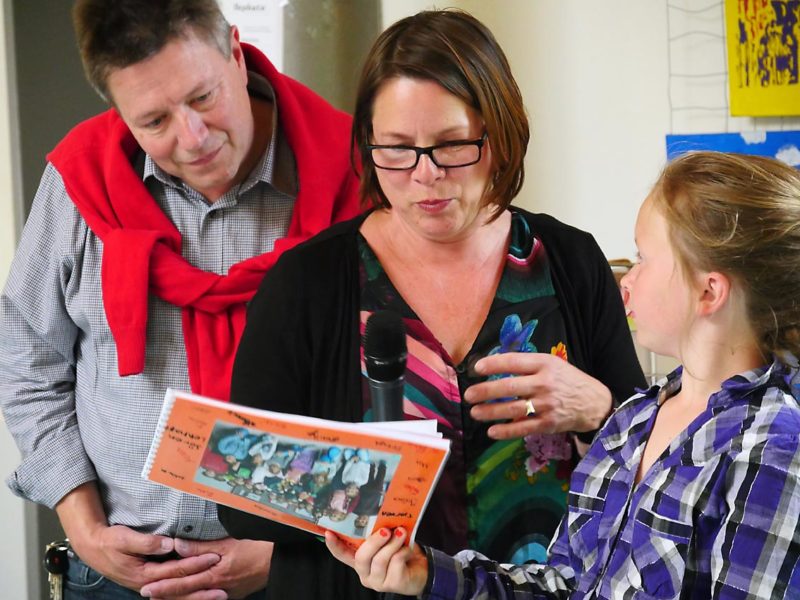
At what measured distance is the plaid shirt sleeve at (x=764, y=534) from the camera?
0.98m

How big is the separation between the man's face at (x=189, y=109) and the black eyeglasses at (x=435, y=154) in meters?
0.36

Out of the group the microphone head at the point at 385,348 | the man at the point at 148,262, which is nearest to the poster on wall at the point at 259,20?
the man at the point at 148,262

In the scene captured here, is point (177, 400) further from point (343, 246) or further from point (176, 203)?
point (176, 203)

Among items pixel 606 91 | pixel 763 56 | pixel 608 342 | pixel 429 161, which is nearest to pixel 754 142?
pixel 763 56

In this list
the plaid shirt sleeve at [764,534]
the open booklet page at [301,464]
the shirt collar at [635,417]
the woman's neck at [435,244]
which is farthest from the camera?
the woman's neck at [435,244]

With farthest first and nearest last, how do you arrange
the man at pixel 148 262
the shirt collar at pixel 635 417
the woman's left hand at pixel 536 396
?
the man at pixel 148 262 → the woman's left hand at pixel 536 396 → the shirt collar at pixel 635 417

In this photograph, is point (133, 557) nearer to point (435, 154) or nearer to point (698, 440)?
point (435, 154)

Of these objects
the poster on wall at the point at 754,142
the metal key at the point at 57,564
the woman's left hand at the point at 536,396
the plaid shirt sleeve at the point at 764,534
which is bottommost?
the metal key at the point at 57,564

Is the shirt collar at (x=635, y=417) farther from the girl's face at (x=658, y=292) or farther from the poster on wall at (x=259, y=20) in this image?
the poster on wall at (x=259, y=20)

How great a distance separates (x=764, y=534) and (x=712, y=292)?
0.92 feet

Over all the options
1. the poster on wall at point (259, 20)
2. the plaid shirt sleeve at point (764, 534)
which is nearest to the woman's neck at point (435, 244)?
the plaid shirt sleeve at point (764, 534)

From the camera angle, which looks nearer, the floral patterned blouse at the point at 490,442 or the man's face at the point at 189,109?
the floral patterned blouse at the point at 490,442

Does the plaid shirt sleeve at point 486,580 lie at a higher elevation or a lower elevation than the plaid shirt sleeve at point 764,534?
lower

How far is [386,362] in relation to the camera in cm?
125
